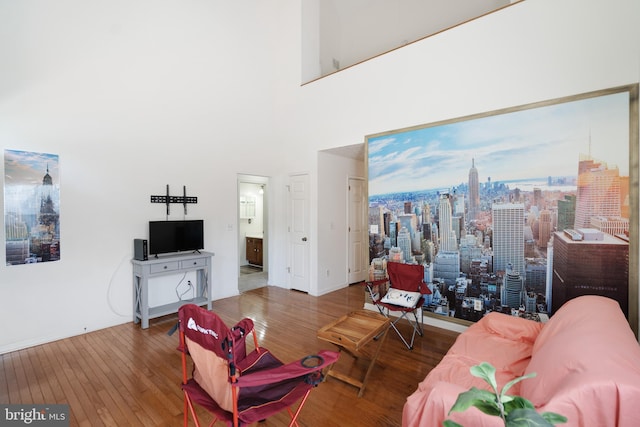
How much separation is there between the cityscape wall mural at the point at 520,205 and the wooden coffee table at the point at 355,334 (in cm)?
132

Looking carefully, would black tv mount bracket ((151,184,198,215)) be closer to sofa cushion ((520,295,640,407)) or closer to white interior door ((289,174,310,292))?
white interior door ((289,174,310,292))

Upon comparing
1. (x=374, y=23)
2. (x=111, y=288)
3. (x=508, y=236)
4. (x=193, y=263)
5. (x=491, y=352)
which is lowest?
(x=491, y=352)

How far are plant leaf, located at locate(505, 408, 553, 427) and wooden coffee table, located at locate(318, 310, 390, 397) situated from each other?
69.1 inches

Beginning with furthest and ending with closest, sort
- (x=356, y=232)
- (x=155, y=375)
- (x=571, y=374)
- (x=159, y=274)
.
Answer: (x=356, y=232)
(x=159, y=274)
(x=155, y=375)
(x=571, y=374)

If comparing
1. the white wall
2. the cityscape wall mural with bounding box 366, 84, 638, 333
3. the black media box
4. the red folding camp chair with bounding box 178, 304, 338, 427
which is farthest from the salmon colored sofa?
the black media box

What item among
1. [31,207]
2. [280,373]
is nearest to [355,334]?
[280,373]

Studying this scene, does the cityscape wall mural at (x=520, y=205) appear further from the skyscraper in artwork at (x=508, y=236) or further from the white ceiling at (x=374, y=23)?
the white ceiling at (x=374, y=23)

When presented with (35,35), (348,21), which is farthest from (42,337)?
(348,21)

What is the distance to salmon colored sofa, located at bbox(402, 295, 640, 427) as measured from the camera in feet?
3.55

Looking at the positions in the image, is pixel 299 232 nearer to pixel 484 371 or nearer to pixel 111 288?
pixel 111 288

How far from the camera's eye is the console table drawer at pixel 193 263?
13.8ft

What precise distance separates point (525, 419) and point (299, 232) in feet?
16.4

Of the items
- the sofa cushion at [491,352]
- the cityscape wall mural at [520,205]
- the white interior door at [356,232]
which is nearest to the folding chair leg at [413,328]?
the cityscape wall mural at [520,205]

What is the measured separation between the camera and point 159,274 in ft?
13.0
